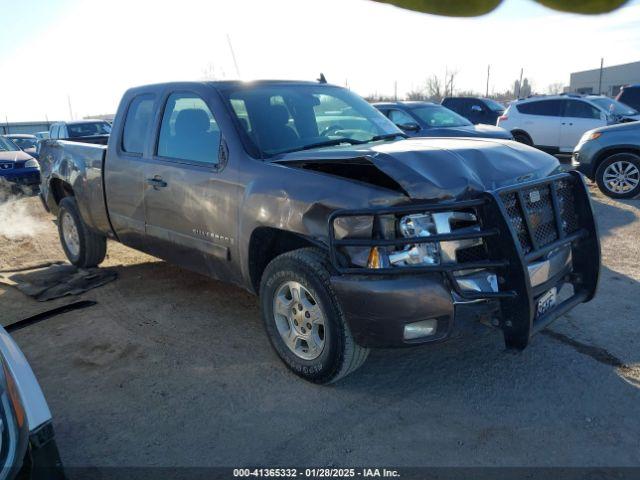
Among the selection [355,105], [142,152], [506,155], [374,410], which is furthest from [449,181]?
[142,152]

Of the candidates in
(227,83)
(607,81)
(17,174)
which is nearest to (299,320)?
(227,83)

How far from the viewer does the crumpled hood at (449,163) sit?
3.05 meters

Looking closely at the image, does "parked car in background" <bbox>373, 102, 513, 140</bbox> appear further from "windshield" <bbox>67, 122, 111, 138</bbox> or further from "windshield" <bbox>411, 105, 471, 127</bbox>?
"windshield" <bbox>67, 122, 111, 138</bbox>

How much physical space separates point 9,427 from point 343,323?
1760 millimetres

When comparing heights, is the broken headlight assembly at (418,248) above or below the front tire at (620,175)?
above

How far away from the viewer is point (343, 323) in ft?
10.7

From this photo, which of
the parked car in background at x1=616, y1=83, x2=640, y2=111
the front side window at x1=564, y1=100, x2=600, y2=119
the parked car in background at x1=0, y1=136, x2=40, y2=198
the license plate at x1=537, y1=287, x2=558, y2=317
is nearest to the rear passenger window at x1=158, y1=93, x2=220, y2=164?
the license plate at x1=537, y1=287, x2=558, y2=317

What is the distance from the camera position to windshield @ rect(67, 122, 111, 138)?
572 inches

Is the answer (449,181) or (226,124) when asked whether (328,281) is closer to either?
(449,181)

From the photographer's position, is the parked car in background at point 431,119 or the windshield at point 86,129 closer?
the parked car in background at point 431,119

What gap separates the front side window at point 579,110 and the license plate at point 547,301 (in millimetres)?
11303

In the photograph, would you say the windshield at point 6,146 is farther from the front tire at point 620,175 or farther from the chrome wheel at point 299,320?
the front tire at point 620,175

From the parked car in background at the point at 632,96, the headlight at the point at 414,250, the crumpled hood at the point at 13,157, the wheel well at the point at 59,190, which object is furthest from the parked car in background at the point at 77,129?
the parked car in background at the point at 632,96

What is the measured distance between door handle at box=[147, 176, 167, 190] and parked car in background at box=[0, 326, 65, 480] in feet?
7.42
